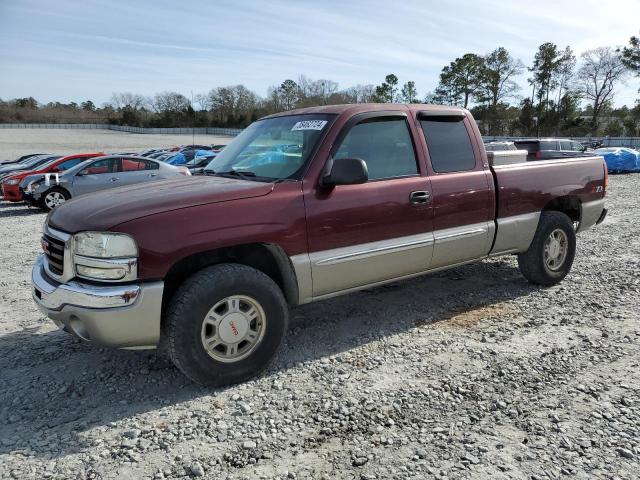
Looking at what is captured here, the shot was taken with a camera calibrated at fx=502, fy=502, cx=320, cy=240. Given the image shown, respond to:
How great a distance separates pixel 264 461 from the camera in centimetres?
272

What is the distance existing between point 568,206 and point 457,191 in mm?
2086

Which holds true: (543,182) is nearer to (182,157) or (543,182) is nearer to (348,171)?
(348,171)

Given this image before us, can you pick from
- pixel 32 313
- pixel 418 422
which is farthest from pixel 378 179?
pixel 32 313

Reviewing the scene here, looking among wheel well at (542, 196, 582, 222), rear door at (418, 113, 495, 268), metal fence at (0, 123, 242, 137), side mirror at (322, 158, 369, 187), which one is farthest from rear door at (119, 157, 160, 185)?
metal fence at (0, 123, 242, 137)

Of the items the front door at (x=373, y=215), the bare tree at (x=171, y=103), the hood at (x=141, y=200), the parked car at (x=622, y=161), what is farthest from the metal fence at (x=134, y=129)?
the hood at (x=141, y=200)

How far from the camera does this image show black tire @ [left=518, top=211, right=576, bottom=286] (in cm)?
541

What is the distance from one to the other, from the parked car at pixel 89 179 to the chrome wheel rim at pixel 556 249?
10.1m

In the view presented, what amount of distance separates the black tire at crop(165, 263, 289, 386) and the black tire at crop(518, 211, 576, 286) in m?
3.16

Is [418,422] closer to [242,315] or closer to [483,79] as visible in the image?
[242,315]

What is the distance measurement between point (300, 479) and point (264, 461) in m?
0.26

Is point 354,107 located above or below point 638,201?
above

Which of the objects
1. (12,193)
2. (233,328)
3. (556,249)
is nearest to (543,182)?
(556,249)

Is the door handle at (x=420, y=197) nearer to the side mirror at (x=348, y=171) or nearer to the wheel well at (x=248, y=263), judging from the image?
the side mirror at (x=348, y=171)

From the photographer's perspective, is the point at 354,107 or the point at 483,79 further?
the point at 483,79
